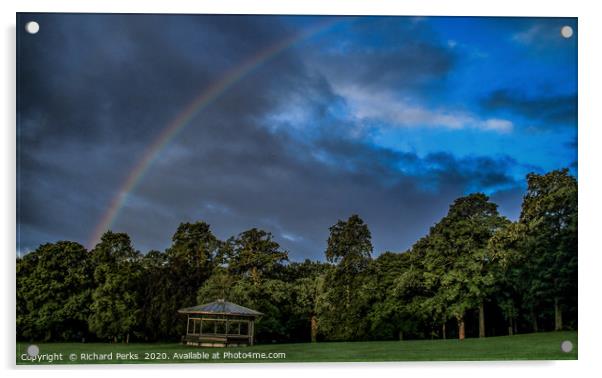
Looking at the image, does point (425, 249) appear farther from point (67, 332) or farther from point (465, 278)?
point (67, 332)

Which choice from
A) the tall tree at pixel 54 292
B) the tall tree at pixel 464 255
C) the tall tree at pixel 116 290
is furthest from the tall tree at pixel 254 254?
the tall tree at pixel 464 255

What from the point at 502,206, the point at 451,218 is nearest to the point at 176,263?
the point at 451,218

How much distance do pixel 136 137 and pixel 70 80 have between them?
1.57 metres

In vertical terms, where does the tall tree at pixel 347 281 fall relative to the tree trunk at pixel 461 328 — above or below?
above

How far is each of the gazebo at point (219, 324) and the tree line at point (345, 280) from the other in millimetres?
248

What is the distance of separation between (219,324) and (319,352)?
1963mm

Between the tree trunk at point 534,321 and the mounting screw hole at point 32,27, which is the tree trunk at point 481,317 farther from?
the mounting screw hole at point 32,27

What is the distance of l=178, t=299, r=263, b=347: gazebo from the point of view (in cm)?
1328

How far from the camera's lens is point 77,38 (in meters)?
12.7

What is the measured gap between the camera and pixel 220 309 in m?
14.1

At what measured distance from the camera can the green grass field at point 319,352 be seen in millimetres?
12438

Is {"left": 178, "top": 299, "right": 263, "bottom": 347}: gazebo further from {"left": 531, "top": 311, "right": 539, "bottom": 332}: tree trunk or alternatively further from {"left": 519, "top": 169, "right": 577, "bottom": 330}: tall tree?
{"left": 519, "top": 169, "right": 577, "bottom": 330}: tall tree

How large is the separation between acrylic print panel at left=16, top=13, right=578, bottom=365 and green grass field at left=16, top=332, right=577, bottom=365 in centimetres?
5

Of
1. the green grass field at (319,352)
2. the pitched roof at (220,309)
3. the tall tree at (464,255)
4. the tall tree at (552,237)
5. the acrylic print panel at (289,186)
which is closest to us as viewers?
the green grass field at (319,352)
